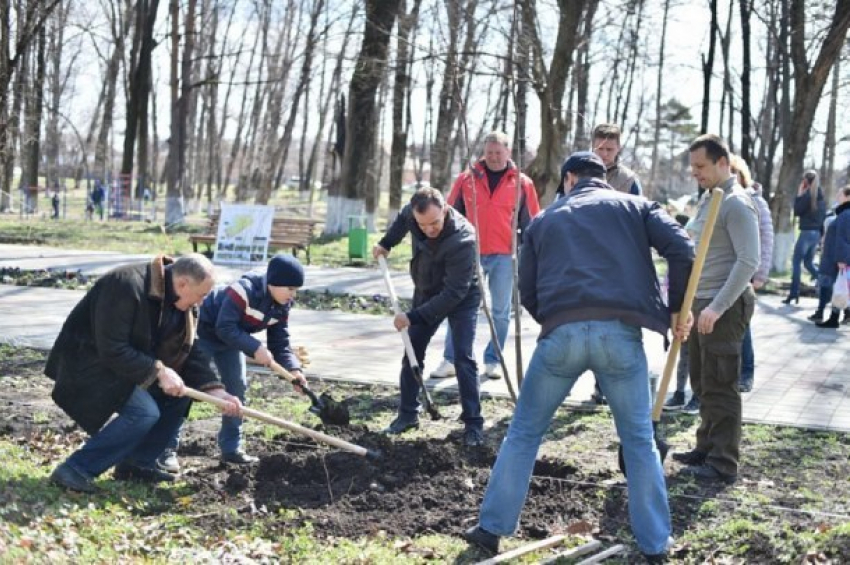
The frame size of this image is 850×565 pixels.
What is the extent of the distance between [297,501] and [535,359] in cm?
158

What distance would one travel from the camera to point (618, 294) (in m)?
4.11

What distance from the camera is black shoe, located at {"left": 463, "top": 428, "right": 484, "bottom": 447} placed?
6.12 meters

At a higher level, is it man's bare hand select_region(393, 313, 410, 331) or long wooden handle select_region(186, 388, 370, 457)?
man's bare hand select_region(393, 313, 410, 331)

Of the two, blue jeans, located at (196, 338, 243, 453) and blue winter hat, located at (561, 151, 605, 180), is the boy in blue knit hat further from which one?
blue winter hat, located at (561, 151, 605, 180)

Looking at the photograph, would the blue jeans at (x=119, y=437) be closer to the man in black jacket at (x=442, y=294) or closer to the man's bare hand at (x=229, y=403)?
the man's bare hand at (x=229, y=403)

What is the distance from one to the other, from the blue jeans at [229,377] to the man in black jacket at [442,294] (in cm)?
103

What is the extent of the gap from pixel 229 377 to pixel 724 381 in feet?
9.15

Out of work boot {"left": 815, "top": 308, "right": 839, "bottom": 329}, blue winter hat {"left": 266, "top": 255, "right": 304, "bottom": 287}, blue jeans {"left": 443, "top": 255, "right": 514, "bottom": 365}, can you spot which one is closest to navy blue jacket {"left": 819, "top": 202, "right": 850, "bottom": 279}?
work boot {"left": 815, "top": 308, "right": 839, "bottom": 329}

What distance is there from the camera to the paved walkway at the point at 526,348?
7.59 m

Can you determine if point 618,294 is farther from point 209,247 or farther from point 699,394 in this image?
point 209,247

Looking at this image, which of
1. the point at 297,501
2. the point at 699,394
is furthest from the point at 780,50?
the point at 297,501

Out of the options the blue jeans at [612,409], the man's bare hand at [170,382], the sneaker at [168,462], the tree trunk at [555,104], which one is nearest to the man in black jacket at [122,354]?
the man's bare hand at [170,382]

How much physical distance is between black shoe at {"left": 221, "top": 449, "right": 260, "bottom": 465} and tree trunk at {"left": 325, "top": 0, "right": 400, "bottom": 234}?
54.3 feet

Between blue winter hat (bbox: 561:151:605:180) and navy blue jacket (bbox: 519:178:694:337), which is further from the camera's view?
blue winter hat (bbox: 561:151:605:180)
